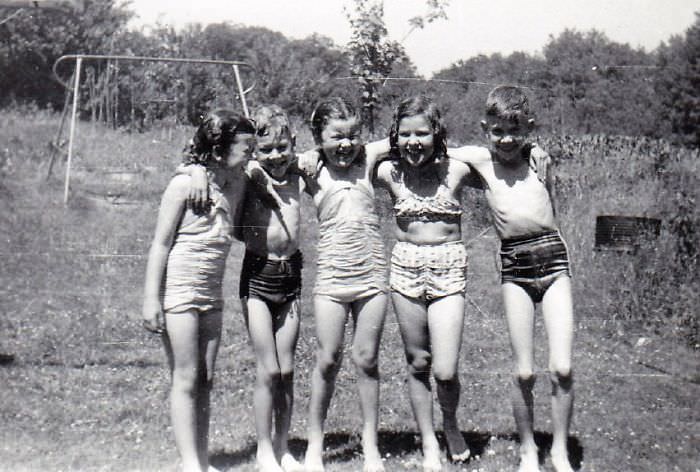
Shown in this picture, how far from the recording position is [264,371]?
3.39 meters

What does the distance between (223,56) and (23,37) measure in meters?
1.93

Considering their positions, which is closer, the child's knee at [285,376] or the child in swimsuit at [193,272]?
the child in swimsuit at [193,272]

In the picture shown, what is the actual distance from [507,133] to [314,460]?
1814 millimetres

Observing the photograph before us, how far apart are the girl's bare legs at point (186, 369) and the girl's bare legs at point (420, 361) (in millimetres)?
904

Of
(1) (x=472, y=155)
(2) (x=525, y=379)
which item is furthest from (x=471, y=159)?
(2) (x=525, y=379)

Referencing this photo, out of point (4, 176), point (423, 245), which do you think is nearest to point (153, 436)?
point (423, 245)

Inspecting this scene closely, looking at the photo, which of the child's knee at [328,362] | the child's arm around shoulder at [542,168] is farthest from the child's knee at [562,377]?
the child's knee at [328,362]

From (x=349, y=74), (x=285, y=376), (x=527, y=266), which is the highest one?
(x=349, y=74)

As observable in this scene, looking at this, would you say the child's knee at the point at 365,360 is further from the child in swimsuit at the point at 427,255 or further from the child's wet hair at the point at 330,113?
the child's wet hair at the point at 330,113

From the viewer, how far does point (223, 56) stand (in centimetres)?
718

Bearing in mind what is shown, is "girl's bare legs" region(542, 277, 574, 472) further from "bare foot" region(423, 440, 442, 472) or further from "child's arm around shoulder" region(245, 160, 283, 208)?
"child's arm around shoulder" region(245, 160, 283, 208)

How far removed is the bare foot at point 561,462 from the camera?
3.43 m

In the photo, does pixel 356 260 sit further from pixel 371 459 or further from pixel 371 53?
pixel 371 53

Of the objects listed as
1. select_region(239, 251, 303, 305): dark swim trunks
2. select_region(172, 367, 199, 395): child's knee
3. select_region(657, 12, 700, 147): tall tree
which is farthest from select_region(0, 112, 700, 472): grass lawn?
select_region(657, 12, 700, 147): tall tree
